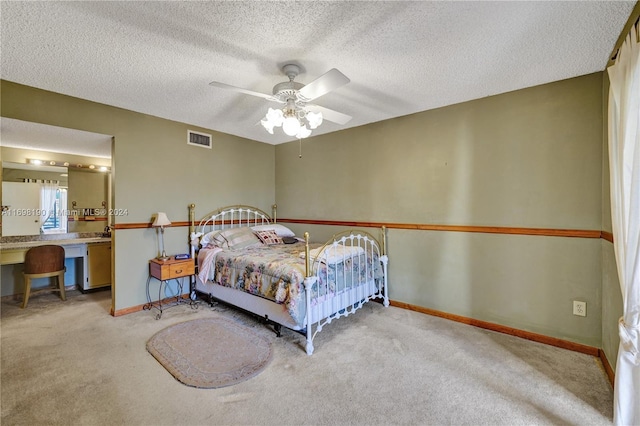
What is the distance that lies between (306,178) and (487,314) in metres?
3.20

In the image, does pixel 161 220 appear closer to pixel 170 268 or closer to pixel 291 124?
pixel 170 268

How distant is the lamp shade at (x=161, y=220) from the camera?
11.7ft

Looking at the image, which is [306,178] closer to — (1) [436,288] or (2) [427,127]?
(2) [427,127]

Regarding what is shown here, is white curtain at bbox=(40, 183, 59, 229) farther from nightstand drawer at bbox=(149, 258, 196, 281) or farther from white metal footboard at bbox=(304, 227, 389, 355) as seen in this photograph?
white metal footboard at bbox=(304, 227, 389, 355)

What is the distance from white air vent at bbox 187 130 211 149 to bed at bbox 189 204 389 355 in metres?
0.94

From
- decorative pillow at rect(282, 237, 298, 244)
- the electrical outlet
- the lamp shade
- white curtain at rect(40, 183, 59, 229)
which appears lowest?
the electrical outlet

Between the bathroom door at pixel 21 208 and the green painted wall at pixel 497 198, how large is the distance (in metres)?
4.77

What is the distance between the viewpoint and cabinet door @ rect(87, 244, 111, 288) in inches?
169

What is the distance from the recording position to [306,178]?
4.76m

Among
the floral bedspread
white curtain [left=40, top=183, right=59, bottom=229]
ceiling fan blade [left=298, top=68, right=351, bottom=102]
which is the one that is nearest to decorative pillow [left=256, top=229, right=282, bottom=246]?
the floral bedspread

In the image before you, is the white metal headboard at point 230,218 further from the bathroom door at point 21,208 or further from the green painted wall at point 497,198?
the bathroom door at point 21,208

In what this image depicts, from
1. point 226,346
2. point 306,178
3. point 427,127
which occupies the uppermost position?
point 427,127

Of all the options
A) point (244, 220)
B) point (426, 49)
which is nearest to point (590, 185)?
point (426, 49)

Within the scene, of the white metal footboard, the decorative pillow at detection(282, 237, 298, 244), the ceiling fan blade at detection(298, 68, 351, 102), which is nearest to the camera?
the ceiling fan blade at detection(298, 68, 351, 102)
